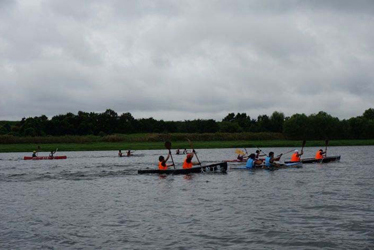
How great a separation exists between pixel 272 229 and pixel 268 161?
21.0 meters

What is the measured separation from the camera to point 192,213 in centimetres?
1769

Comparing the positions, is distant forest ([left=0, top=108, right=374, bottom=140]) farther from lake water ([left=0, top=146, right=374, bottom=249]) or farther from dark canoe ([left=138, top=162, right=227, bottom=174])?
lake water ([left=0, top=146, right=374, bottom=249])

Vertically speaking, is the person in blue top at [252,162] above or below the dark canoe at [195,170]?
above

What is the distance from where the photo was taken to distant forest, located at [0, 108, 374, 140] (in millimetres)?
106188

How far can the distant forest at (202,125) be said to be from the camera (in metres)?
106

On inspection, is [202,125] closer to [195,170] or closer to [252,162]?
[252,162]

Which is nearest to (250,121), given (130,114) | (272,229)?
(130,114)

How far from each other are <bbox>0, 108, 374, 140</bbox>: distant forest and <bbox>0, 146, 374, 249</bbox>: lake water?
78236 mm

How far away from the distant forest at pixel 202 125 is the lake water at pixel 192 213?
78.2 meters

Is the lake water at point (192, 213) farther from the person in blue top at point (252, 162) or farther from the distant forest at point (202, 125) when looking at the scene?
the distant forest at point (202, 125)

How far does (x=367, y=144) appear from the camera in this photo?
9338cm

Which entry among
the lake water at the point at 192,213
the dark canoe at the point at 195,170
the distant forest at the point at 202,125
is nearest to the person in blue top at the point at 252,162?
the dark canoe at the point at 195,170

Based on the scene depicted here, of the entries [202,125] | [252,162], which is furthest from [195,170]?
[202,125]

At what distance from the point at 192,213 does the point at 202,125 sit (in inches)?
5170
